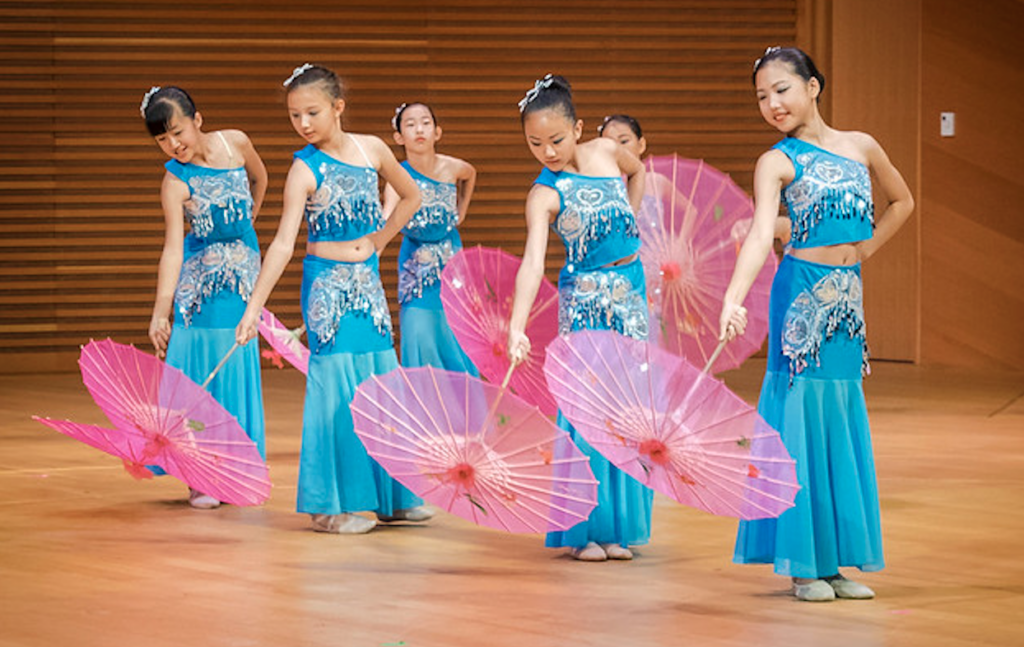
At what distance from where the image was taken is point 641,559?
5.14 meters

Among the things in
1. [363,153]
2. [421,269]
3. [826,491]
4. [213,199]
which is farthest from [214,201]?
[826,491]

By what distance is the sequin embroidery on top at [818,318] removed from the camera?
4.48 meters

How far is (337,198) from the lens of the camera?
5566 mm

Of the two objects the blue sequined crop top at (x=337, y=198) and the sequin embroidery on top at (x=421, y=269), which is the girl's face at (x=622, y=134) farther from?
the blue sequined crop top at (x=337, y=198)

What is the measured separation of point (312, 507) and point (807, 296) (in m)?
1.92

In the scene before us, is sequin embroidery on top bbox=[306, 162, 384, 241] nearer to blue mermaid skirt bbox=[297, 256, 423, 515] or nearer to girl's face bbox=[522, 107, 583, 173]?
blue mermaid skirt bbox=[297, 256, 423, 515]

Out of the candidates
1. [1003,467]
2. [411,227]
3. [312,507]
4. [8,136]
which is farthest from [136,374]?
[8,136]

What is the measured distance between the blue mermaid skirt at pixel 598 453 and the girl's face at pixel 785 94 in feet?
2.79

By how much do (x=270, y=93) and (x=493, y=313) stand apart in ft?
19.2

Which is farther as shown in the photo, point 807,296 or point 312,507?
point 312,507

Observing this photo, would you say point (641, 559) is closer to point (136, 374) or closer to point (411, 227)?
point (136, 374)

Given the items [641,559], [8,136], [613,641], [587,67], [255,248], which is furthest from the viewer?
[587,67]

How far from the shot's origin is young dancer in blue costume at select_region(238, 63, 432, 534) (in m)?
5.57

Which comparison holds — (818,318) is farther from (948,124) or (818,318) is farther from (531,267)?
(948,124)
